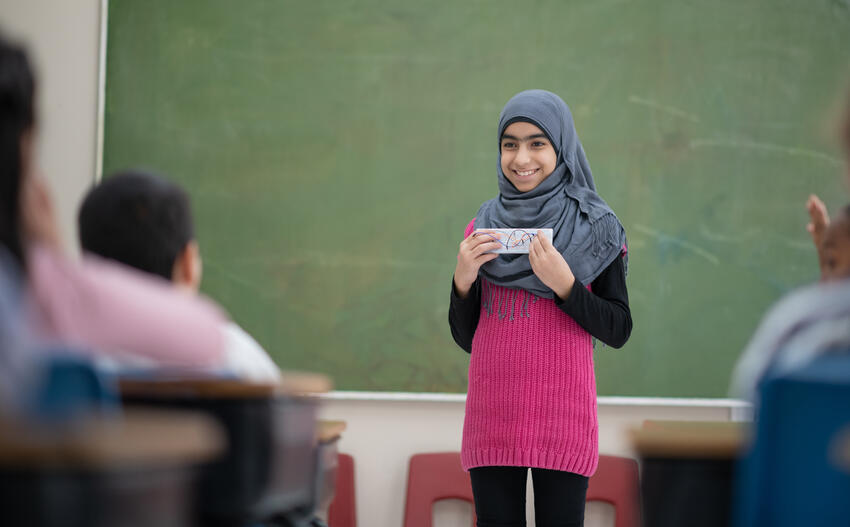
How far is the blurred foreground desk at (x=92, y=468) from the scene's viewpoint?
793mm

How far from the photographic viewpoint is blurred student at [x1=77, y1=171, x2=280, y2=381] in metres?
1.49

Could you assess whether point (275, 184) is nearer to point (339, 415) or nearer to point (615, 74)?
point (339, 415)

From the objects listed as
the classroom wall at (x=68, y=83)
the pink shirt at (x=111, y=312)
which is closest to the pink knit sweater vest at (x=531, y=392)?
the pink shirt at (x=111, y=312)

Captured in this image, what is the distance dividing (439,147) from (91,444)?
8.93 feet

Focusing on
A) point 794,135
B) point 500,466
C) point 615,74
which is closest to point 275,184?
point 615,74

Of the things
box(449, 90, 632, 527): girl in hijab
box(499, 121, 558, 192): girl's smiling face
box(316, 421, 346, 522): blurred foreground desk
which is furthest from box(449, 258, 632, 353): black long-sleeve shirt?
box(316, 421, 346, 522): blurred foreground desk

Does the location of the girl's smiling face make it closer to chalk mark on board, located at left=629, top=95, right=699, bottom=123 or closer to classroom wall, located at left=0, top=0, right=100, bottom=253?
chalk mark on board, located at left=629, top=95, right=699, bottom=123

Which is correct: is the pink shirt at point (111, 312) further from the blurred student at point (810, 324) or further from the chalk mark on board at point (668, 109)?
the chalk mark on board at point (668, 109)

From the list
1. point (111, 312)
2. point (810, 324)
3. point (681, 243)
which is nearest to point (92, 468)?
point (111, 312)

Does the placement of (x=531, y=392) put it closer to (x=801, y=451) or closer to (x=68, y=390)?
(x=801, y=451)

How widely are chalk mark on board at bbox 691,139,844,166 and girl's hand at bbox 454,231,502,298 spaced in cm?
153

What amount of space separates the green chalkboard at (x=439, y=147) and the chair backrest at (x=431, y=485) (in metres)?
0.29

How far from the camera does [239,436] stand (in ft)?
3.95

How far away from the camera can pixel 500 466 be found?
2.07 meters
